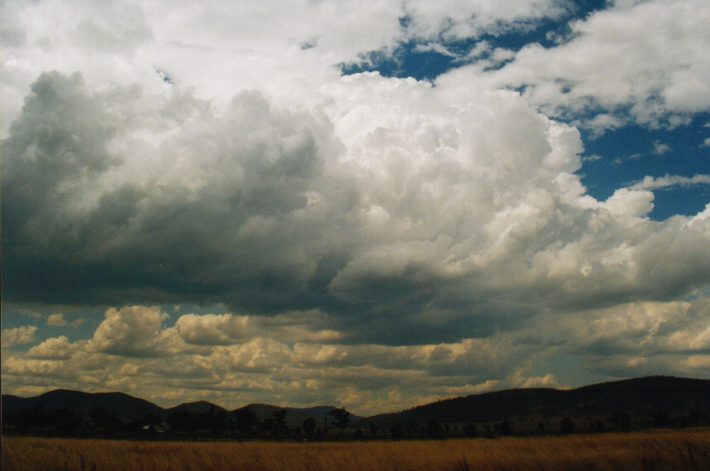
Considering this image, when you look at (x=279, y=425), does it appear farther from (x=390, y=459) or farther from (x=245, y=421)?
(x=390, y=459)

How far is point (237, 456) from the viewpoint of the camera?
569 inches

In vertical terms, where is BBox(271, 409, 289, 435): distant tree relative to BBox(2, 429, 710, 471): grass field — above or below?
below

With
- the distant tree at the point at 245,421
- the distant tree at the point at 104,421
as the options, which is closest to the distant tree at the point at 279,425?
the distant tree at the point at 245,421

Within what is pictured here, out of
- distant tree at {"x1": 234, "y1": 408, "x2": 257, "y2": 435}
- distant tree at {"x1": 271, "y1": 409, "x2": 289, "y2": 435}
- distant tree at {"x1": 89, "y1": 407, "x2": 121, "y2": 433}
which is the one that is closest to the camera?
distant tree at {"x1": 89, "y1": 407, "x2": 121, "y2": 433}

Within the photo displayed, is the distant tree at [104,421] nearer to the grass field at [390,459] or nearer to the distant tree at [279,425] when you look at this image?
the distant tree at [279,425]

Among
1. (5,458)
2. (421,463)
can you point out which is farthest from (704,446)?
(5,458)

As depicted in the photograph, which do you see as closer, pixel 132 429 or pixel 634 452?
pixel 634 452

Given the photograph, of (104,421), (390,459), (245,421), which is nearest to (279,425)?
(245,421)

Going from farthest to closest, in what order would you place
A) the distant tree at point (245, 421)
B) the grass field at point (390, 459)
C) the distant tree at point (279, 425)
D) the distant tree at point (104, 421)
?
the distant tree at point (279, 425) → the distant tree at point (245, 421) → the distant tree at point (104, 421) → the grass field at point (390, 459)

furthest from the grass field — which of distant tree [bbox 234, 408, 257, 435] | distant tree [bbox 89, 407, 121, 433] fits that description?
distant tree [bbox 234, 408, 257, 435]

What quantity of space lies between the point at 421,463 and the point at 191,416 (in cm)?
15719

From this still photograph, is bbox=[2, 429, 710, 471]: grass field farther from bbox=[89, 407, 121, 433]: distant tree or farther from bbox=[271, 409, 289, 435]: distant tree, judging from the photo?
bbox=[271, 409, 289, 435]: distant tree

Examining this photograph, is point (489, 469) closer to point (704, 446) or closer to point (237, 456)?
point (237, 456)

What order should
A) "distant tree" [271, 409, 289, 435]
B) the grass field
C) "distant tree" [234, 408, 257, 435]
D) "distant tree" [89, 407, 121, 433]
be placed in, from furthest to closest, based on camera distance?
"distant tree" [271, 409, 289, 435], "distant tree" [234, 408, 257, 435], "distant tree" [89, 407, 121, 433], the grass field
